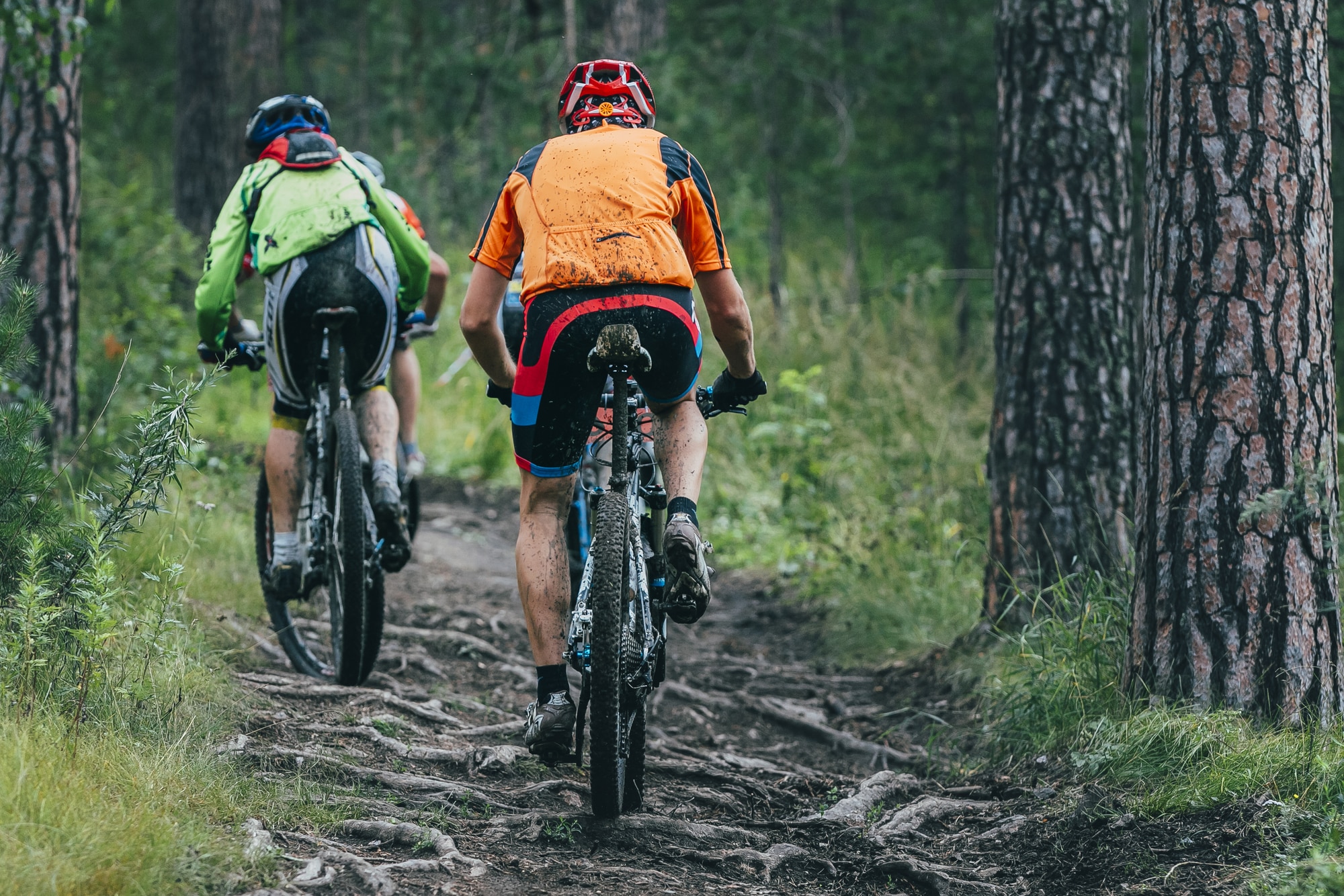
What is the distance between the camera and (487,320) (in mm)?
3533

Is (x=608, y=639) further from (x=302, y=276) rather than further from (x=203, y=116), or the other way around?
(x=203, y=116)

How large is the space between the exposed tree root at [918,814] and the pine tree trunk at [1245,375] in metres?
0.70

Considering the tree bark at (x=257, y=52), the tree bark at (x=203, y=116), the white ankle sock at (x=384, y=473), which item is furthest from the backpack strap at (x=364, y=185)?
the tree bark at (x=257, y=52)

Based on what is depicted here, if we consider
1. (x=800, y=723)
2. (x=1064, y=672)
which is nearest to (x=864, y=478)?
(x=800, y=723)

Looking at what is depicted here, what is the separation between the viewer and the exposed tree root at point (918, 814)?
3517mm

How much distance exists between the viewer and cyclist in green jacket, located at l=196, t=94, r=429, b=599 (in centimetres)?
438

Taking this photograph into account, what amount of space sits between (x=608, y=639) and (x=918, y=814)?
131 cm

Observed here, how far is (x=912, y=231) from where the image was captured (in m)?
15.8

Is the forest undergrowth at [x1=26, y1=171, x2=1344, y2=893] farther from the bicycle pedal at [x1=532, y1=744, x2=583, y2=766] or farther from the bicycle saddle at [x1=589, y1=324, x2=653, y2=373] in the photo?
the bicycle saddle at [x1=589, y1=324, x2=653, y2=373]

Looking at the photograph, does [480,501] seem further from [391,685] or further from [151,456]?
[151,456]

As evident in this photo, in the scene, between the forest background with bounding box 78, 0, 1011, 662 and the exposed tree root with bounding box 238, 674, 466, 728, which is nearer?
the exposed tree root with bounding box 238, 674, 466, 728

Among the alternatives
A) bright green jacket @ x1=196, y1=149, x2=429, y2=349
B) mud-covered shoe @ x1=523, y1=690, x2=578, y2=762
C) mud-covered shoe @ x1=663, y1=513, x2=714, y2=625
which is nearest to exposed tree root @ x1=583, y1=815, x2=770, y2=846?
mud-covered shoe @ x1=523, y1=690, x2=578, y2=762

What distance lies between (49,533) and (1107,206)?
428 cm

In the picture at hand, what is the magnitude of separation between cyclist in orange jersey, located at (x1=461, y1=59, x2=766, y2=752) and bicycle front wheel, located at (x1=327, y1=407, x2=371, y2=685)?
0.94m
